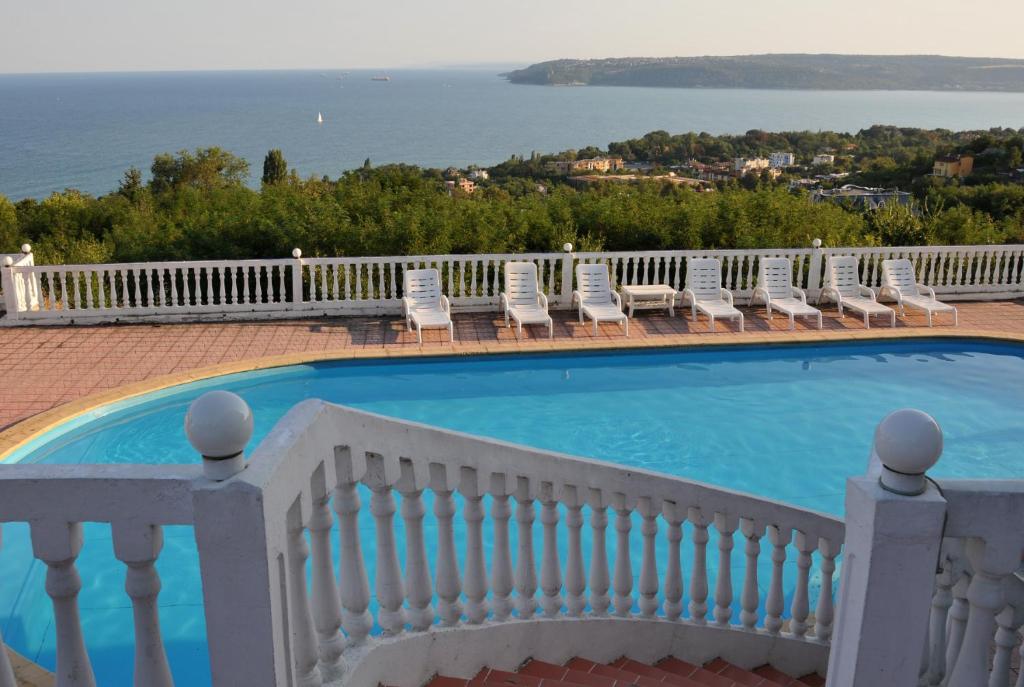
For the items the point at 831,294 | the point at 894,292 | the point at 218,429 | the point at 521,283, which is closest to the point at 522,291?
the point at 521,283

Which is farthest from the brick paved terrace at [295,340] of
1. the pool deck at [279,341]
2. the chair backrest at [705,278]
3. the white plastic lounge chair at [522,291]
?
the chair backrest at [705,278]

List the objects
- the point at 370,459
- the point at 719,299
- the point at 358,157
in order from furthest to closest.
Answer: the point at 358,157 < the point at 719,299 < the point at 370,459

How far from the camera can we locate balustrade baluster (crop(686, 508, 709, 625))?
335cm

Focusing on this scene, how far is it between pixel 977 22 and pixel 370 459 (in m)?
36.9

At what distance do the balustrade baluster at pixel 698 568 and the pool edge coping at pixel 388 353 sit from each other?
578 centimetres

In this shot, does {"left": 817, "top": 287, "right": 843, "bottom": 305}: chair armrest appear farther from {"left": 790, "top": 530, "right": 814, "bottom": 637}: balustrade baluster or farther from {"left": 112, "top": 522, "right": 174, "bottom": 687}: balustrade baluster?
{"left": 112, "top": 522, "right": 174, "bottom": 687}: balustrade baluster

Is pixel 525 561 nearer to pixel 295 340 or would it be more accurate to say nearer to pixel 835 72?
pixel 295 340

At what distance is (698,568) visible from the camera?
11.4 feet

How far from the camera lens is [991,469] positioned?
768 cm

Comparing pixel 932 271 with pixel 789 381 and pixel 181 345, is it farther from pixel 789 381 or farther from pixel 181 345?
pixel 181 345

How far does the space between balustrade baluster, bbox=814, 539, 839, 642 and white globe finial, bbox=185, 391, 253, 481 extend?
2.56 m

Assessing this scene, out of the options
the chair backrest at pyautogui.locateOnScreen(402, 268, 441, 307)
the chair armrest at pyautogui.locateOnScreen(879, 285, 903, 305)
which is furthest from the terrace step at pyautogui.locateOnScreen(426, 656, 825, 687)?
the chair armrest at pyautogui.locateOnScreen(879, 285, 903, 305)

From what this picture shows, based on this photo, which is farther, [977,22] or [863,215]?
[977,22]

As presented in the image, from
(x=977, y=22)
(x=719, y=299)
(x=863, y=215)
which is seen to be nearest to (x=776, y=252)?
(x=719, y=299)
